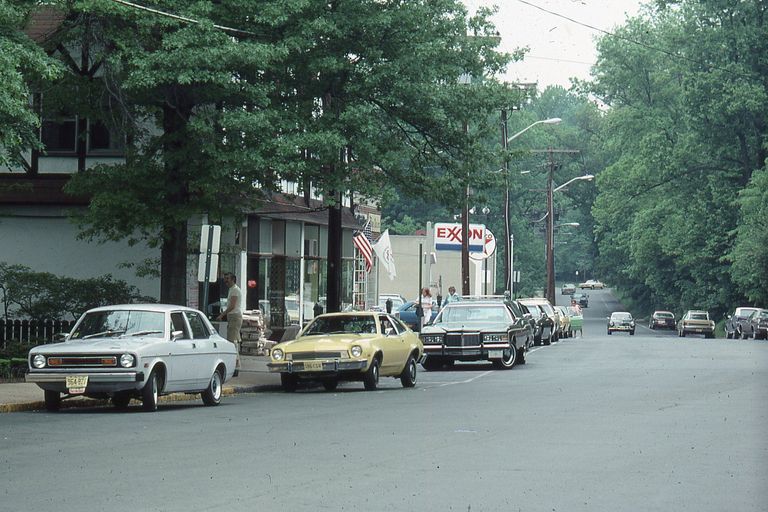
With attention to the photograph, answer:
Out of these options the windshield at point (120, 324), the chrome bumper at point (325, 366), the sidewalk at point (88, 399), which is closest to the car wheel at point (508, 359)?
the sidewalk at point (88, 399)

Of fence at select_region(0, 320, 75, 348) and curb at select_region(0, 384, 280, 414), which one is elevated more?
fence at select_region(0, 320, 75, 348)

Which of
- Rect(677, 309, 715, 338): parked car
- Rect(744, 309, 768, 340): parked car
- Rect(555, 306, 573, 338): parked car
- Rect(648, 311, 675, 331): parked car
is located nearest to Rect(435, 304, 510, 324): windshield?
Rect(555, 306, 573, 338): parked car

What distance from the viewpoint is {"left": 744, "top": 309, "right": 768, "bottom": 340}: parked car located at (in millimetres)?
67125

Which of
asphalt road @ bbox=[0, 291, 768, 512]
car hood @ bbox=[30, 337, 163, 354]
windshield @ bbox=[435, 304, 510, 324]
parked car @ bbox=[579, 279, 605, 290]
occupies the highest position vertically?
parked car @ bbox=[579, 279, 605, 290]

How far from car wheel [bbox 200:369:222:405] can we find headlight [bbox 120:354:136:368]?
2.39m

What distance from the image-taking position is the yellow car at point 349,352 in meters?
25.0

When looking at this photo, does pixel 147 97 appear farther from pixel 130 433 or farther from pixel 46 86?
pixel 130 433

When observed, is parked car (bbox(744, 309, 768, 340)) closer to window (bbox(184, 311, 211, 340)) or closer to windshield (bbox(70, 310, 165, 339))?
window (bbox(184, 311, 211, 340))

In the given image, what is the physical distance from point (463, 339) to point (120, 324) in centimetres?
1326

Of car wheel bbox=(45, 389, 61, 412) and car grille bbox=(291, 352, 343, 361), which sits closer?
car wheel bbox=(45, 389, 61, 412)

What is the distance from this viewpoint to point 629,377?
29.4 meters

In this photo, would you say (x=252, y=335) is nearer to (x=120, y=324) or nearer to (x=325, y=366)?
(x=325, y=366)

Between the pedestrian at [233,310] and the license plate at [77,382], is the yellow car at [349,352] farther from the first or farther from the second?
the license plate at [77,382]

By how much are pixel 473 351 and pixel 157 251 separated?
8.48 meters
